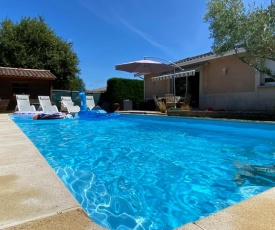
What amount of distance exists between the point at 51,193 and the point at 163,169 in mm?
2665

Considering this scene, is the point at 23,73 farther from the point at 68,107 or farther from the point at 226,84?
the point at 226,84

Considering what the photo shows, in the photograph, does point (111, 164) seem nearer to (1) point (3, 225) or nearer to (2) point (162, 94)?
(1) point (3, 225)

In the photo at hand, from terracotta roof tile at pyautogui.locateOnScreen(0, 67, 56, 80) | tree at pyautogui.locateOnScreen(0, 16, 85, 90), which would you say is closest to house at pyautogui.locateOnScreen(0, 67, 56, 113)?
terracotta roof tile at pyautogui.locateOnScreen(0, 67, 56, 80)

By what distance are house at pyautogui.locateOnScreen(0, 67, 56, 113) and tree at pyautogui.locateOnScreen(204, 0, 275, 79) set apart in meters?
14.9

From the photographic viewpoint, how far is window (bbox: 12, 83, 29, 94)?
64.2 feet

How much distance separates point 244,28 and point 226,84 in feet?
25.8

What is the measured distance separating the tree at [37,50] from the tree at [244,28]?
69.1ft

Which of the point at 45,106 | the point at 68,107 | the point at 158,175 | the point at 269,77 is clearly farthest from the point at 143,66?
the point at 158,175

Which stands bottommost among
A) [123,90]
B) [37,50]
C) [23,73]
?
[123,90]

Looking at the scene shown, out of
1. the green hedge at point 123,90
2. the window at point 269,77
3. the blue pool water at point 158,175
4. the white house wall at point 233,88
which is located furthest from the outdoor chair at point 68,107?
the window at point 269,77

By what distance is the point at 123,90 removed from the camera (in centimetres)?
2248

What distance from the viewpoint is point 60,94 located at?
71.8ft

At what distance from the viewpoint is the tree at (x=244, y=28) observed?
289 inches

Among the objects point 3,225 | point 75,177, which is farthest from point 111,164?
point 3,225
